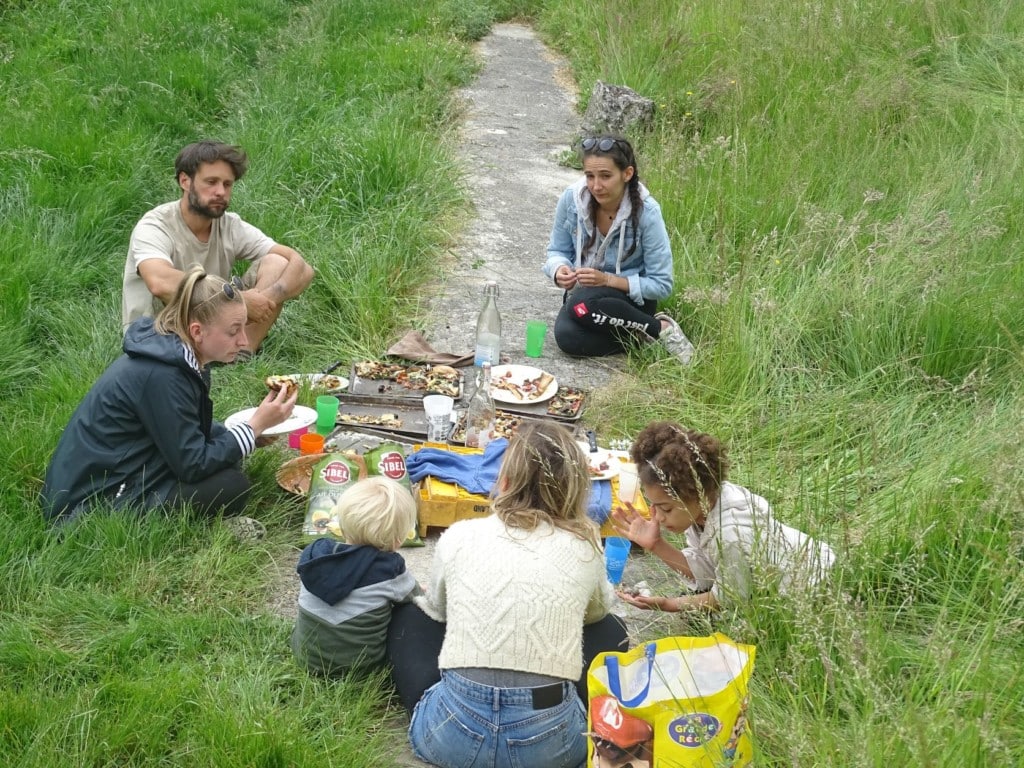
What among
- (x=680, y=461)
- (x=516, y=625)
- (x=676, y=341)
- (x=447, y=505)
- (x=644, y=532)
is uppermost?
(x=680, y=461)

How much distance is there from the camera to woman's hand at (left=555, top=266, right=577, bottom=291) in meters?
5.79

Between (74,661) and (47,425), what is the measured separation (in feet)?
5.06

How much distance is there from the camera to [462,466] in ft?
14.4

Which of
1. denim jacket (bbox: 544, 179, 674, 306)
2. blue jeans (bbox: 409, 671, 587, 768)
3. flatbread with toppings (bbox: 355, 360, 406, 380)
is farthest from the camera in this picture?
denim jacket (bbox: 544, 179, 674, 306)

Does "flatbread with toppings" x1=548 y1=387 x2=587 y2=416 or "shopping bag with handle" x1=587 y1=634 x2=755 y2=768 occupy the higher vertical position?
"shopping bag with handle" x1=587 y1=634 x2=755 y2=768

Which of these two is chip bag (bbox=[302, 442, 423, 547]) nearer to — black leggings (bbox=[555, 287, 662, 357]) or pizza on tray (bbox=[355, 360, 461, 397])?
pizza on tray (bbox=[355, 360, 461, 397])

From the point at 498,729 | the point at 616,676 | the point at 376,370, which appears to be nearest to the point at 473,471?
the point at 376,370

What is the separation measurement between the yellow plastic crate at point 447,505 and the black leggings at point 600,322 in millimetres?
1673

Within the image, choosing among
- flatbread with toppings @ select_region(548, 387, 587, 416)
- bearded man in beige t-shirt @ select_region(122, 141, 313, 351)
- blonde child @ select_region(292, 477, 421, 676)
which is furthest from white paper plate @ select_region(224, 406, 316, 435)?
blonde child @ select_region(292, 477, 421, 676)

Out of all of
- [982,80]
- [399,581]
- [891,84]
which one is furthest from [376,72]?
[399,581]

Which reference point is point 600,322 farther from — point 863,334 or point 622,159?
point 863,334

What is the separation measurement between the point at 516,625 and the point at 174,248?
131 inches

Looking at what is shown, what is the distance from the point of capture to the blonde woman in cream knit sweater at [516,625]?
9.55 feet

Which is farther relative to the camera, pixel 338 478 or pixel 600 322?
pixel 600 322
